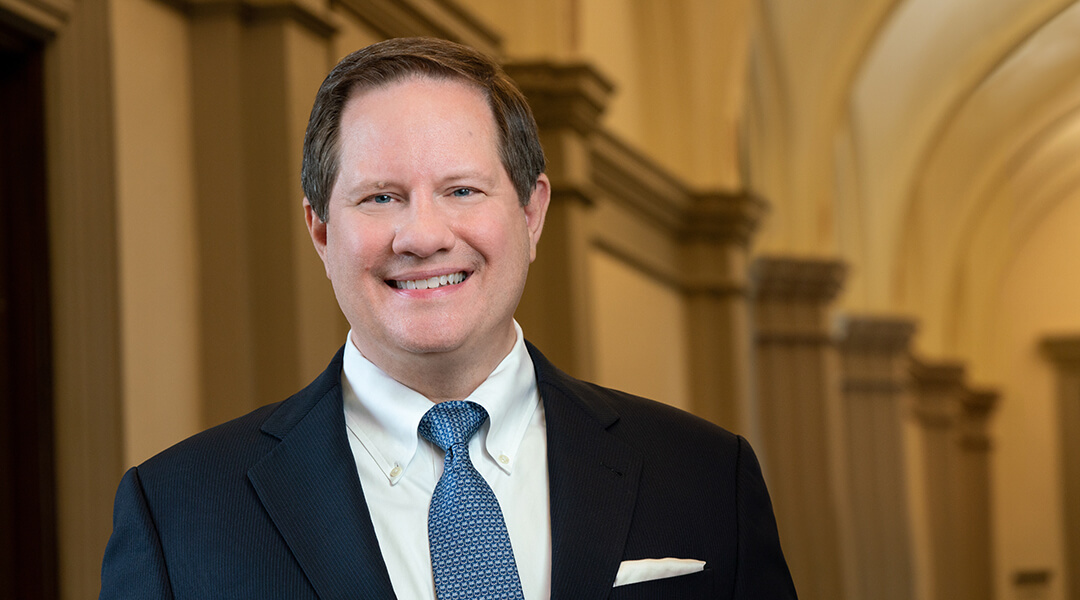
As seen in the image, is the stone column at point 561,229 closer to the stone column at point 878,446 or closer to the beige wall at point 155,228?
the beige wall at point 155,228

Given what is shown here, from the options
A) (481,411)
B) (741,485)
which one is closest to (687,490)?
(741,485)

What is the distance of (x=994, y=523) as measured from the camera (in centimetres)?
1109

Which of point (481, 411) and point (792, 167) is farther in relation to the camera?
point (792, 167)

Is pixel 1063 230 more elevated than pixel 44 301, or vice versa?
pixel 1063 230

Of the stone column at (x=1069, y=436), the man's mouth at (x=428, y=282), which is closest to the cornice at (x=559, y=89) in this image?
the stone column at (x=1069, y=436)

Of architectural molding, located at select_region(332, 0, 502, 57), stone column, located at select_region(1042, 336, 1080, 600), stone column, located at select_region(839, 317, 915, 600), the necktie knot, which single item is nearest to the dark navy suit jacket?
the necktie knot

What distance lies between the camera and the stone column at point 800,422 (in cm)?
1174

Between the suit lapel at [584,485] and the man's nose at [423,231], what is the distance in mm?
377

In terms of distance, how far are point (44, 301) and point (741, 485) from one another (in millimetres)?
2512

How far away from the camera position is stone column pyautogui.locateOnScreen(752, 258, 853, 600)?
11742 mm

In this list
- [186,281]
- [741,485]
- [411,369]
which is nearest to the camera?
[411,369]

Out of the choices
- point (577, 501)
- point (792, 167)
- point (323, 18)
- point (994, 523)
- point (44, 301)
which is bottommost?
point (994, 523)

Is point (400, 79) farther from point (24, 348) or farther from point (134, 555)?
point (24, 348)

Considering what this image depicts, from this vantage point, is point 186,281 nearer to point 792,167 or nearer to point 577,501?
point 577,501
